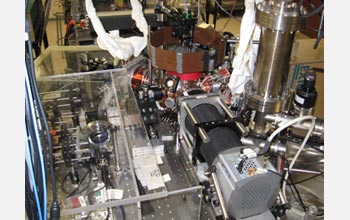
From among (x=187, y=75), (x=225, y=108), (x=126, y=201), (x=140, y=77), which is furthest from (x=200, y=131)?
(x=140, y=77)

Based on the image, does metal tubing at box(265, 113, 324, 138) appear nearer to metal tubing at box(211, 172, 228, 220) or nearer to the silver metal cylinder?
the silver metal cylinder

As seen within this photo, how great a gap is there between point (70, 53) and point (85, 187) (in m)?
1.25

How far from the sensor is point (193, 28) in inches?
64.1

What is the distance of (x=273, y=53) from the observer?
1.20m

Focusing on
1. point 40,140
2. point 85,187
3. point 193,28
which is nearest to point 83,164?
point 85,187

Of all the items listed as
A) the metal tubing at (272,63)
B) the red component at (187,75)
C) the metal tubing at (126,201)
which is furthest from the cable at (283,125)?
the red component at (187,75)

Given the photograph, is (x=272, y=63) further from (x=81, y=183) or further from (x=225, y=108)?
(x=81, y=183)

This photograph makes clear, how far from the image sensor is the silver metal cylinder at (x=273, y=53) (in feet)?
3.63

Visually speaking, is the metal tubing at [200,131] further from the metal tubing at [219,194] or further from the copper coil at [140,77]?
the copper coil at [140,77]

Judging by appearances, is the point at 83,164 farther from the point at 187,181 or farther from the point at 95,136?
the point at 187,181

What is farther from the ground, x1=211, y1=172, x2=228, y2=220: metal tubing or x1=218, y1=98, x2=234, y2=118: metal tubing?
x1=218, y1=98, x2=234, y2=118: metal tubing

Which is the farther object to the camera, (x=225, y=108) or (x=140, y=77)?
(x=140, y=77)

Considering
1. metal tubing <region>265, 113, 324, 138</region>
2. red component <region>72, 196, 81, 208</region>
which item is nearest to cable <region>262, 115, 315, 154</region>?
metal tubing <region>265, 113, 324, 138</region>

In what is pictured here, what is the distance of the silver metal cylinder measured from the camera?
3.63 feet
